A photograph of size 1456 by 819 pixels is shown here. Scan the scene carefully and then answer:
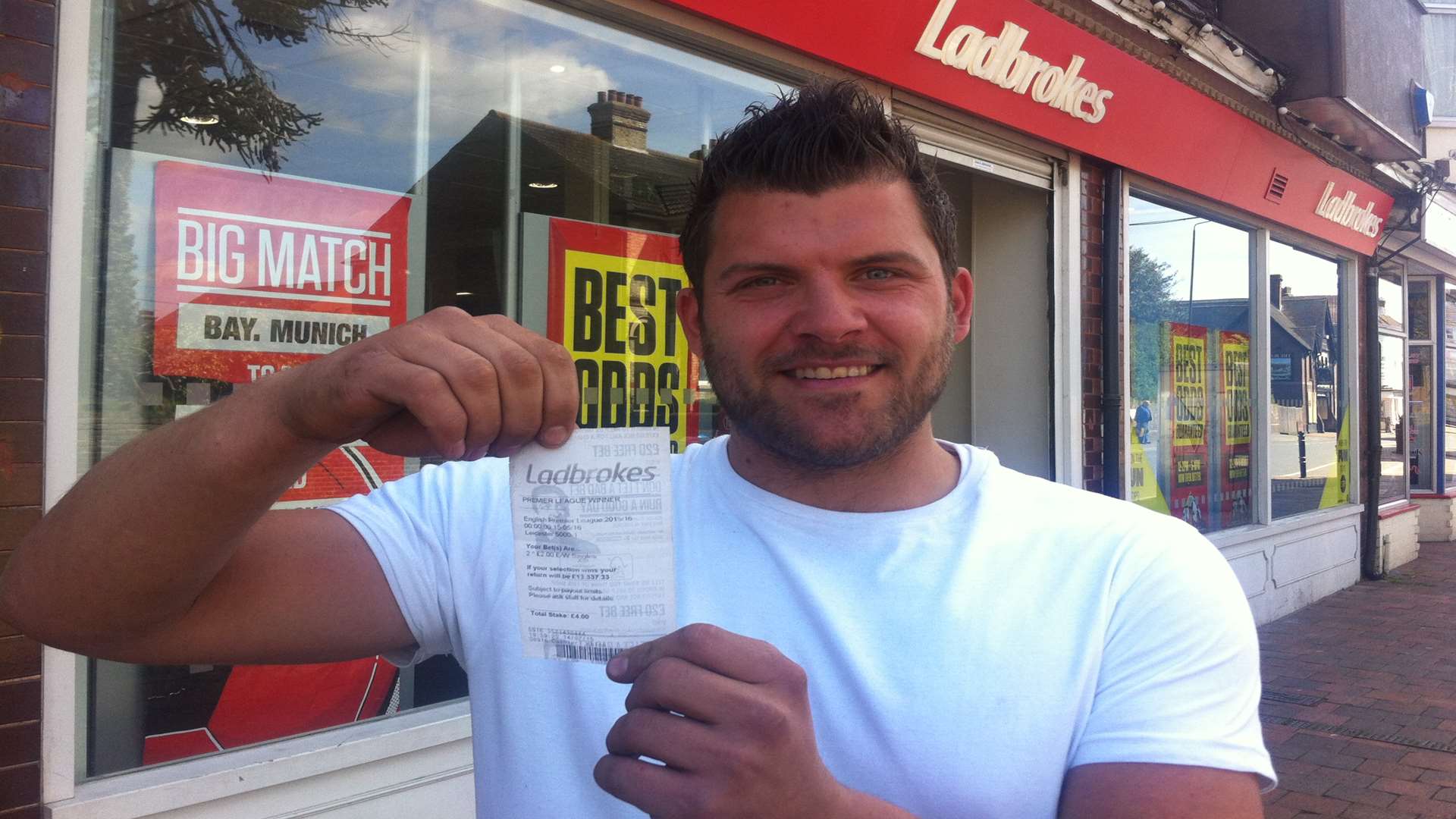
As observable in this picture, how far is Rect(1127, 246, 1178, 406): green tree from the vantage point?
274 inches

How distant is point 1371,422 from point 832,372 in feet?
37.0

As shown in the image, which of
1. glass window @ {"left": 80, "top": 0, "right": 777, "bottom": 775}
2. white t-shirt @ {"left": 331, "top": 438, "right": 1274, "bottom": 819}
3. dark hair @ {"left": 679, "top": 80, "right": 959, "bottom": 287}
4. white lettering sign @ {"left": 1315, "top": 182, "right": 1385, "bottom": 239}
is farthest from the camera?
white lettering sign @ {"left": 1315, "top": 182, "right": 1385, "bottom": 239}

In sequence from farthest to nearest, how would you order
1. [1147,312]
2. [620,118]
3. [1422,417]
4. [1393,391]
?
[1422,417], [1393,391], [1147,312], [620,118]

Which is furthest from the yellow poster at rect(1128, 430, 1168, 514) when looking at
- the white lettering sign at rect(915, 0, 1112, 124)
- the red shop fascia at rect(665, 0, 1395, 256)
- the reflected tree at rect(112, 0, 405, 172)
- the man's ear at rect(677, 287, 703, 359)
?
the man's ear at rect(677, 287, 703, 359)

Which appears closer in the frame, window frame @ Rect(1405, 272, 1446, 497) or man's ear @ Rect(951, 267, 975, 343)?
man's ear @ Rect(951, 267, 975, 343)

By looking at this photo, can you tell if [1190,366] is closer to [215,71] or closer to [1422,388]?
[215,71]

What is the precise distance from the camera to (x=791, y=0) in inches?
164

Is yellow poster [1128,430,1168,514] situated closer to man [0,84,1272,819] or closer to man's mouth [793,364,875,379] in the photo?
man [0,84,1272,819]

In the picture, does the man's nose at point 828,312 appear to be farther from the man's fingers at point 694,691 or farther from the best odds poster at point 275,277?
the best odds poster at point 275,277

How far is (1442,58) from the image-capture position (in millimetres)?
12875

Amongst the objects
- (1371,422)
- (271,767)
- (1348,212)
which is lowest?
(271,767)

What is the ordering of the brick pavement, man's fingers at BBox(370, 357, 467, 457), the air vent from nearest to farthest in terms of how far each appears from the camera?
man's fingers at BBox(370, 357, 467, 457) → the brick pavement → the air vent

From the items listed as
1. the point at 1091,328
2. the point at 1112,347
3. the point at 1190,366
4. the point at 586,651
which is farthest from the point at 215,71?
the point at 1190,366

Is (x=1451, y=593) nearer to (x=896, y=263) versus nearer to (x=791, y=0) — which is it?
(x=791, y=0)
